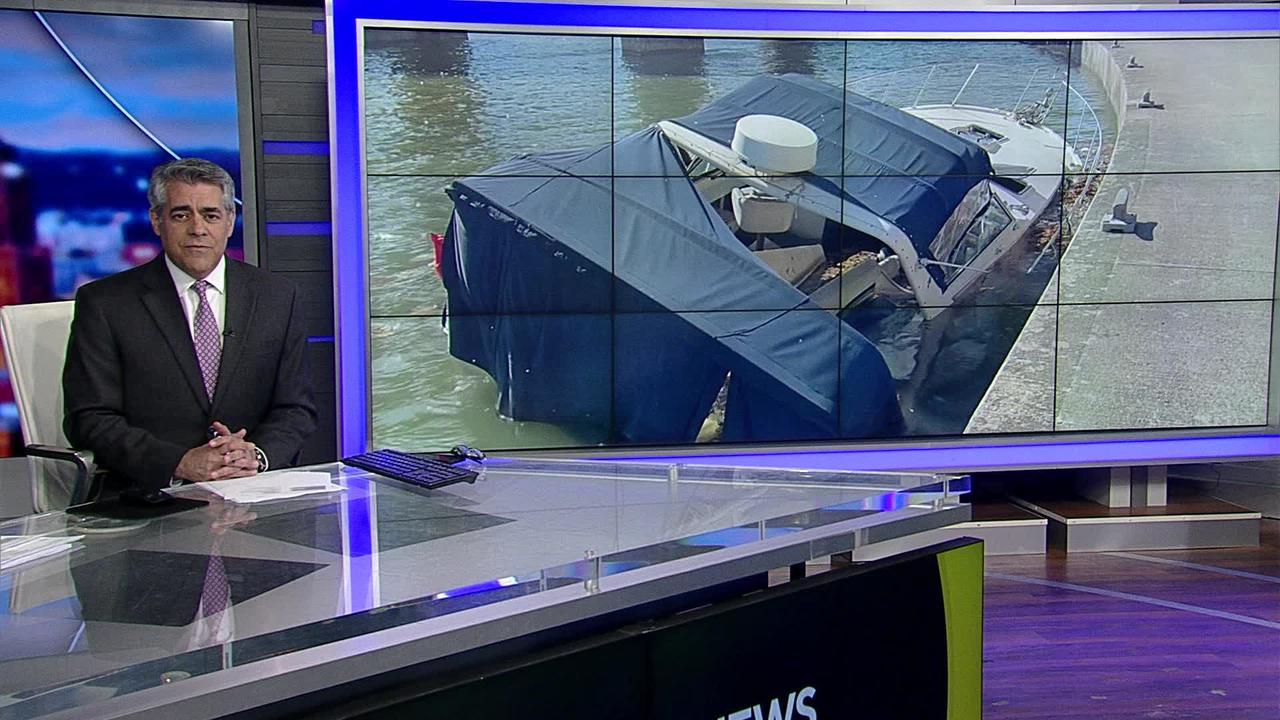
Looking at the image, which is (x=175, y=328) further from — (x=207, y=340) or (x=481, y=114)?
(x=481, y=114)

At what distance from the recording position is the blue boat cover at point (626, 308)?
4.25 meters

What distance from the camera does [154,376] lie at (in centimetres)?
254

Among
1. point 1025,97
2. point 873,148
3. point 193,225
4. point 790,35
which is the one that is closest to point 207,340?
point 193,225

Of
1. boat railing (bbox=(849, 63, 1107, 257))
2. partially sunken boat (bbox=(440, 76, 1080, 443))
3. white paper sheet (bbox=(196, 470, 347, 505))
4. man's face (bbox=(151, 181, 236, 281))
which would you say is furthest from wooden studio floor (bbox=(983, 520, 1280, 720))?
man's face (bbox=(151, 181, 236, 281))

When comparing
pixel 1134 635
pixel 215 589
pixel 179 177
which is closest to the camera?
pixel 215 589

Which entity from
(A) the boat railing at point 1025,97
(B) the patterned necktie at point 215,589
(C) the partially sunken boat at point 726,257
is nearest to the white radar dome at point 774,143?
(C) the partially sunken boat at point 726,257

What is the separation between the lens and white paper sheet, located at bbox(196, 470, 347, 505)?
195 cm

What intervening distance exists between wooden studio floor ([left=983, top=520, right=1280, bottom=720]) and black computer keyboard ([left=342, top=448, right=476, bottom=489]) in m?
1.75

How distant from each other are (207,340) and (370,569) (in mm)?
1318

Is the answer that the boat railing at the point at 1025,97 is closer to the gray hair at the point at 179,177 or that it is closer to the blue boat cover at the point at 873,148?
the blue boat cover at the point at 873,148

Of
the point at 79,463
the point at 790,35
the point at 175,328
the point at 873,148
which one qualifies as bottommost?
the point at 79,463

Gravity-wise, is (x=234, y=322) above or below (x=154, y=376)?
above

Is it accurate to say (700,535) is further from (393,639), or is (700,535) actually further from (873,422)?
(873,422)

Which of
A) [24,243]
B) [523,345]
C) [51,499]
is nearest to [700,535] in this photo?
[51,499]
